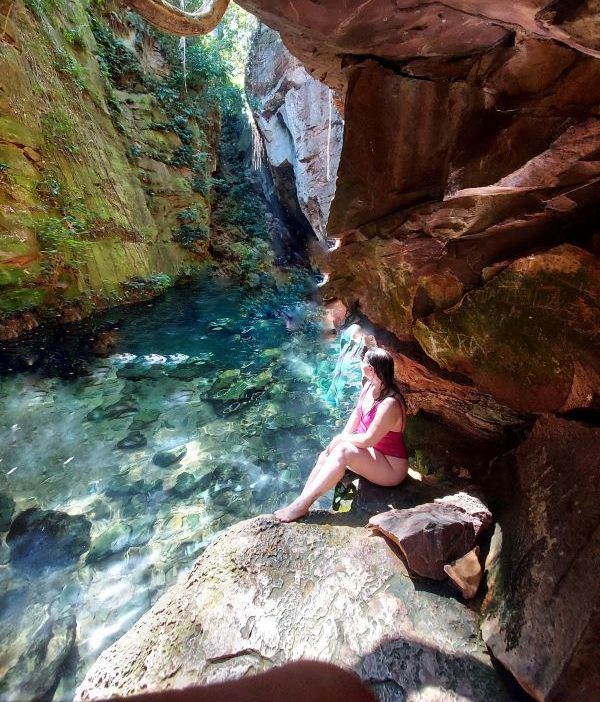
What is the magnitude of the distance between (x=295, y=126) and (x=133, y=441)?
1227 cm

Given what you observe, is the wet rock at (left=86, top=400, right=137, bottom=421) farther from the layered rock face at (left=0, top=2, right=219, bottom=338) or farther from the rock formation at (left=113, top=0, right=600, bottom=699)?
the rock formation at (left=113, top=0, right=600, bottom=699)

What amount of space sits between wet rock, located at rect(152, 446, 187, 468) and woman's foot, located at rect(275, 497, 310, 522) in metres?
2.39

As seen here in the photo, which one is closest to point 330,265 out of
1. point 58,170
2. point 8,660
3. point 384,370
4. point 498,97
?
point 384,370

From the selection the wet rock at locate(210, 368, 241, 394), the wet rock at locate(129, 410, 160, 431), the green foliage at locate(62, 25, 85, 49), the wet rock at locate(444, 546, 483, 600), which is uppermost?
the green foliage at locate(62, 25, 85, 49)

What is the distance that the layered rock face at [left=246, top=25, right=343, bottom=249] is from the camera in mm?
11523

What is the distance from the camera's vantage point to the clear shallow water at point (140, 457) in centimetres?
294

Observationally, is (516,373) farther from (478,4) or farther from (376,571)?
(478,4)

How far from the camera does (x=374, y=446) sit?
10.2ft

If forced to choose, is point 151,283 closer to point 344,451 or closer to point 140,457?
point 140,457

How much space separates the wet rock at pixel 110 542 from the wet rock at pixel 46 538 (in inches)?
3.7

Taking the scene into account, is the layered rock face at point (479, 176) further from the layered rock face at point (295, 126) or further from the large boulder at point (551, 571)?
the layered rock face at point (295, 126)

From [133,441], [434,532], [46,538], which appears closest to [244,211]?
[133,441]

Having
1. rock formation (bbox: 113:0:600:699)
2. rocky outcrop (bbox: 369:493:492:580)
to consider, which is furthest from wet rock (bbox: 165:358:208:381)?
rocky outcrop (bbox: 369:493:492:580)

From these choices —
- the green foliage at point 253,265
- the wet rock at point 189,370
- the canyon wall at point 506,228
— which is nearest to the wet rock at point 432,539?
the canyon wall at point 506,228
